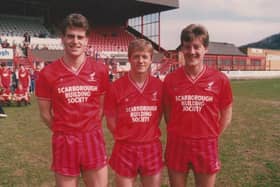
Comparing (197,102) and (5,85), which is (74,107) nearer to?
(197,102)

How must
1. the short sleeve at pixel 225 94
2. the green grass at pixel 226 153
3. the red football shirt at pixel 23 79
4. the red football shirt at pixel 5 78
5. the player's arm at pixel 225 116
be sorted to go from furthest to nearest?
the red football shirt at pixel 23 79 → the red football shirt at pixel 5 78 → the green grass at pixel 226 153 → the player's arm at pixel 225 116 → the short sleeve at pixel 225 94

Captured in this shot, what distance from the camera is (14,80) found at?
19391 mm

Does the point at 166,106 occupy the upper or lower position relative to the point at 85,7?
lower

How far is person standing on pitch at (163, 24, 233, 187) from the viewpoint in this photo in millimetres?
3275

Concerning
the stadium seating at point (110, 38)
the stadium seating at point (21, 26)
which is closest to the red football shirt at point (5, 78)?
the stadium seating at point (21, 26)

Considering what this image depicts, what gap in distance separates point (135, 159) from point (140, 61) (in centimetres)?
94

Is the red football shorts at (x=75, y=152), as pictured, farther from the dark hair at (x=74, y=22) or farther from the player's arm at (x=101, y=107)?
the dark hair at (x=74, y=22)

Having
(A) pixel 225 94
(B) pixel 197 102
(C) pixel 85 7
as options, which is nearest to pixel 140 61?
(B) pixel 197 102

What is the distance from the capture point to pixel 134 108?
131 inches

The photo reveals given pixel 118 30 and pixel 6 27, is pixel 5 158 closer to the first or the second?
pixel 6 27

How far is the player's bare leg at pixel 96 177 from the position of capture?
325 cm

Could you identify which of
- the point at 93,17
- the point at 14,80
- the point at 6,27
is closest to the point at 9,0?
the point at 6,27

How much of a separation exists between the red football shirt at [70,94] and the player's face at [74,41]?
15cm

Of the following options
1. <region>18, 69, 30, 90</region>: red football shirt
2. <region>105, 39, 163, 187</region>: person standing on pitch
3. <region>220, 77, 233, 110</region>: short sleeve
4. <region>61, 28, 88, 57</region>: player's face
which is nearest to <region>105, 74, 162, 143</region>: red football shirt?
<region>105, 39, 163, 187</region>: person standing on pitch
